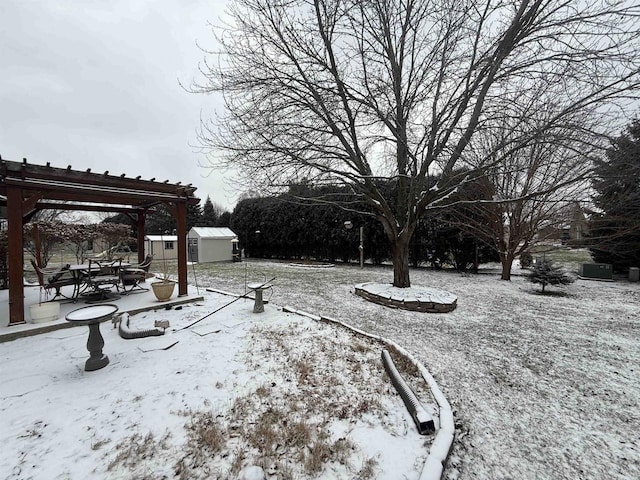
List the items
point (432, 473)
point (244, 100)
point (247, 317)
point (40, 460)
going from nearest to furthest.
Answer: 1. point (432, 473)
2. point (40, 460)
3. point (247, 317)
4. point (244, 100)

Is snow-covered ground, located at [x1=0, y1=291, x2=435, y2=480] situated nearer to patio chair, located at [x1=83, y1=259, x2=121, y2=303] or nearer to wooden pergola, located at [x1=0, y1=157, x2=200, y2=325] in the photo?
wooden pergola, located at [x1=0, y1=157, x2=200, y2=325]

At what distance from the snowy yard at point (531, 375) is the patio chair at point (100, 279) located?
3401 mm

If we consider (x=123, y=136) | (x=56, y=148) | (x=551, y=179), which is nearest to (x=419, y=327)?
(x=551, y=179)

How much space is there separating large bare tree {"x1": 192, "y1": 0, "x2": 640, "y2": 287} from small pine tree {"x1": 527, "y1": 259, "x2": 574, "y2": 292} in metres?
3.38

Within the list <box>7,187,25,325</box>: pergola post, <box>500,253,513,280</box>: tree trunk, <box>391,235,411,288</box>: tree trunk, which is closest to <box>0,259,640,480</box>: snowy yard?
<box>7,187,25,325</box>: pergola post

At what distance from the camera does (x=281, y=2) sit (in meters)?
4.49

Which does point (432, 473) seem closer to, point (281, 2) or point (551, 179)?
point (281, 2)

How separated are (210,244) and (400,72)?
1438 centimetres

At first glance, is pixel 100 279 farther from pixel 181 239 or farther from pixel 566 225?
pixel 566 225

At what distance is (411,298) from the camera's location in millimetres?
5379

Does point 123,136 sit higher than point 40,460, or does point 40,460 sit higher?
point 123,136

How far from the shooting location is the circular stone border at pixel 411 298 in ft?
16.8

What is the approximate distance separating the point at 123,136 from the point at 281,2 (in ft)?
27.4

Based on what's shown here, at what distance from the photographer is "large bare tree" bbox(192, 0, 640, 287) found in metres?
4.17
